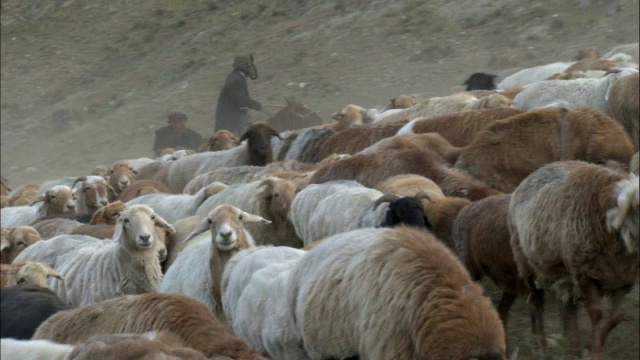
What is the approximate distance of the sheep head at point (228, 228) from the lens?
29.7 ft

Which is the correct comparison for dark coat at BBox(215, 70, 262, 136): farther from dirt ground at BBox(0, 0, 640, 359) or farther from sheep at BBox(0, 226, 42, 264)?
sheep at BBox(0, 226, 42, 264)

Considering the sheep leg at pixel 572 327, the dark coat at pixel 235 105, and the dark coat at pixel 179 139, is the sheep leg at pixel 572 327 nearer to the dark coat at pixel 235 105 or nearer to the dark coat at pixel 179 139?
the dark coat at pixel 235 105

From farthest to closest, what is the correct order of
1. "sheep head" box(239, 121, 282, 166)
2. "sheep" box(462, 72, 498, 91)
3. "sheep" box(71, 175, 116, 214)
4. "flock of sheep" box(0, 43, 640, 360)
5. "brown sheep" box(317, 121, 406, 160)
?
"sheep" box(462, 72, 498, 91) → "sheep" box(71, 175, 116, 214) → "sheep head" box(239, 121, 282, 166) → "brown sheep" box(317, 121, 406, 160) → "flock of sheep" box(0, 43, 640, 360)

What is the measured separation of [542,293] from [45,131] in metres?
25.6

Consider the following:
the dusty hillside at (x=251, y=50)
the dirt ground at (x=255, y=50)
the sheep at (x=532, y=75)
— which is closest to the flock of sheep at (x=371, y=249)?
the sheep at (x=532, y=75)

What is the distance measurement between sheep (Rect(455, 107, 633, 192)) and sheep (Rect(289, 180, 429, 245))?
140 centimetres

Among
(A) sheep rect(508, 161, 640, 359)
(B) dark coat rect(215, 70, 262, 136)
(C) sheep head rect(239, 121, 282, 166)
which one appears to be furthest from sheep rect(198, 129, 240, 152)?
(A) sheep rect(508, 161, 640, 359)

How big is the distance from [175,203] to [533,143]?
3767 mm

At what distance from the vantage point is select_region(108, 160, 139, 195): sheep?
55.8 ft

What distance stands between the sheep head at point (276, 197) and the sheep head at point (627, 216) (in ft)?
13.5

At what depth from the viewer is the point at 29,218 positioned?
1562 centimetres

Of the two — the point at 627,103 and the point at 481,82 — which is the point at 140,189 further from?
the point at 481,82

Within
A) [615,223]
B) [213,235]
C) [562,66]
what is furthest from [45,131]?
[615,223]

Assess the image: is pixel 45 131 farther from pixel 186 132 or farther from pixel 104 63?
pixel 186 132
